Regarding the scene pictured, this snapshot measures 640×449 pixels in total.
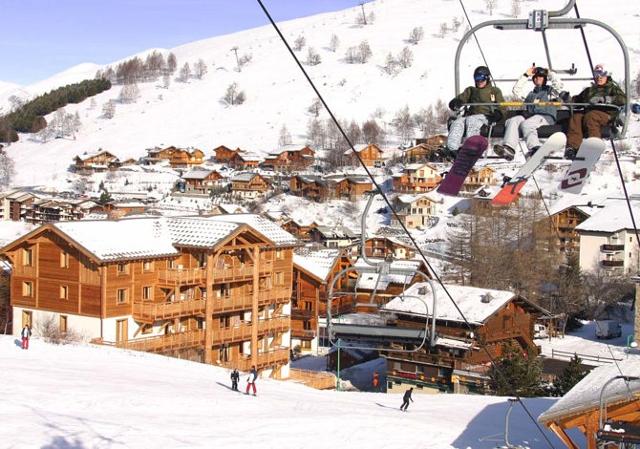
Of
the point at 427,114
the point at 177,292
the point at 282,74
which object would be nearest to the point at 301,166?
the point at 427,114


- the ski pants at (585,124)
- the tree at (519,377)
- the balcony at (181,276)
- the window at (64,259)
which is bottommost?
the tree at (519,377)

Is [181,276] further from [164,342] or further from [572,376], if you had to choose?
[572,376]

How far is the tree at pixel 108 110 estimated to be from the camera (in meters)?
137

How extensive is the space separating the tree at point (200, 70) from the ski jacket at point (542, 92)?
15052cm

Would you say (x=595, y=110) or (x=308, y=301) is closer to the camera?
(x=595, y=110)

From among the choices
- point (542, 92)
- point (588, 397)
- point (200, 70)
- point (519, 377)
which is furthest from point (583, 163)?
point (200, 70)

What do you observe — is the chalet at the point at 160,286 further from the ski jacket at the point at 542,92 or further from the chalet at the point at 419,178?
the chalet at the point at 419,178

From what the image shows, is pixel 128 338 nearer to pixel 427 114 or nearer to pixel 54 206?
pixel 54 206

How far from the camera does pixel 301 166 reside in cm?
9262

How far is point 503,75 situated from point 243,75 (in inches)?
1949

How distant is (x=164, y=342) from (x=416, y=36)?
133228 mm

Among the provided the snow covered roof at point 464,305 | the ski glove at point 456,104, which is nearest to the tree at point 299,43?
the snow covered roof at point 464,305

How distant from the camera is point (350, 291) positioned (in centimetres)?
3822

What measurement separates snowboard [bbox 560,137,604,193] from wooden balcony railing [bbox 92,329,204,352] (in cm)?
1935
